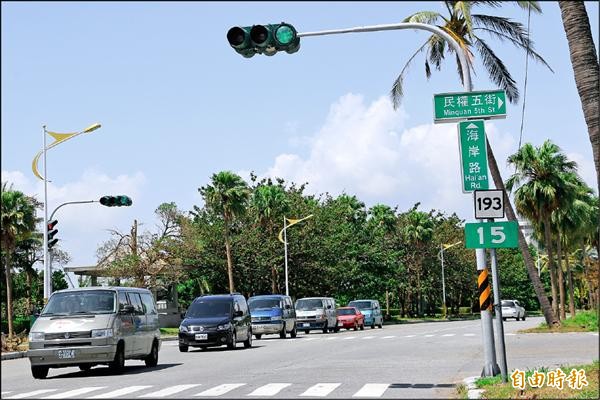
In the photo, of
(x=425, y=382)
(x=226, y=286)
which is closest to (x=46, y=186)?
(x=425, y=382)

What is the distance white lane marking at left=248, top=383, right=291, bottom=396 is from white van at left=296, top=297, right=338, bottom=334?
1227 inches

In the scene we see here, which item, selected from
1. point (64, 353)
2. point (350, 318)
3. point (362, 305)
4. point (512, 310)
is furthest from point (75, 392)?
point (512, 310)

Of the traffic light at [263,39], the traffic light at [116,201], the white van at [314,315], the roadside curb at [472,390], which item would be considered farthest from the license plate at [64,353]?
the white van at [314,315]

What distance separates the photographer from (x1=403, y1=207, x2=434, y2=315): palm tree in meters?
86.9

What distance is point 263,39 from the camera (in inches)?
562

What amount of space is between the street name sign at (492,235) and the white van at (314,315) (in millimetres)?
32756

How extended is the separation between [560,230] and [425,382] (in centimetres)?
4009

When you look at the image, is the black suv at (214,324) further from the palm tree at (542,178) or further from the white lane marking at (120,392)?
the palm tree at (542,178)

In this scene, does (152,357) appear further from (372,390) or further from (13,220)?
(13,220)

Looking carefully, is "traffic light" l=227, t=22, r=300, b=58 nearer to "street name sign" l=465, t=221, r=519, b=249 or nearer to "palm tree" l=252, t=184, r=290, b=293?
"street name sign" l=465, t=221, r=519, b=249

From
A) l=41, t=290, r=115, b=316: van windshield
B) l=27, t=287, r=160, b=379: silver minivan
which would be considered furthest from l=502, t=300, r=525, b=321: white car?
l=41, t=290, r=115, b=316: van windshield

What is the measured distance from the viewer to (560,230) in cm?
5384

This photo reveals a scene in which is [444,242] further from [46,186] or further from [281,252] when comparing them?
[46,186]

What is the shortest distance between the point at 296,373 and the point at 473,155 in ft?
19.1
